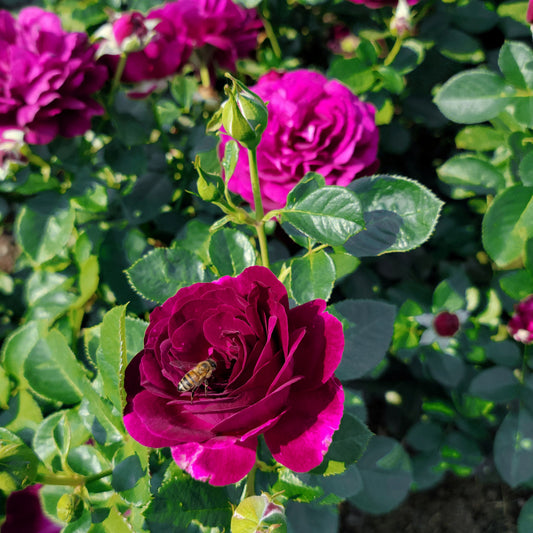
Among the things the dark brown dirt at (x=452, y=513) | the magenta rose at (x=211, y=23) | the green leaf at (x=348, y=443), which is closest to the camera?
the green leaf at (x=348, y=443)

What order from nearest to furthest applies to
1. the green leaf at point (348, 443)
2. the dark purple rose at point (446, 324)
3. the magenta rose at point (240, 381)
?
the magenta rose at point (240, 381) < the green leaf at point (348, 443) < the dark purple rose at point (446, 324)

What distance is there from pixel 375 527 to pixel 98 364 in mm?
1070

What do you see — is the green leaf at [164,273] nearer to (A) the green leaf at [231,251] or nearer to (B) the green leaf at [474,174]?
(A) the green leaf at [231,251]

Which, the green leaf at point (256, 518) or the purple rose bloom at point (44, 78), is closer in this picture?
the green leaf at point (256, 518)

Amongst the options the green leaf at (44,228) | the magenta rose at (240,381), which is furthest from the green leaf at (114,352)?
the green leaf at (44,228)

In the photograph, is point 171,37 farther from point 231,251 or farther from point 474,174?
point 474,174

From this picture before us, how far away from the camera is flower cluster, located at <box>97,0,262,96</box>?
894 millimetres

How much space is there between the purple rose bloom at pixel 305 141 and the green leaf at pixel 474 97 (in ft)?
0.47

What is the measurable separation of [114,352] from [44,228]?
0.53m

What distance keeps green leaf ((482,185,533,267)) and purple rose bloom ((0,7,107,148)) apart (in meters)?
0.71

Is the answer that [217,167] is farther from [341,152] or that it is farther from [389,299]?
[389,299]

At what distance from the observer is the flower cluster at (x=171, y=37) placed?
35.2 inches

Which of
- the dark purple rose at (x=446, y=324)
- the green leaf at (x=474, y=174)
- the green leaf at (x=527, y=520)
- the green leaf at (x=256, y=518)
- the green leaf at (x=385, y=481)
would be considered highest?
the green leaf at (x=256, y=518)

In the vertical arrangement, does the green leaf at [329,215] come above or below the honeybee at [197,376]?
above
